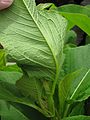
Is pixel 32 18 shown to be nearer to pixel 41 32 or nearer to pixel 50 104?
pixel 41 32

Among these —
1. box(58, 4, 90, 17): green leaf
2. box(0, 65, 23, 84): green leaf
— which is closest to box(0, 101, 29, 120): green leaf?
box(0, 65, 23, 84): green leaf

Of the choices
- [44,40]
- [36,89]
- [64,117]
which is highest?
[44,40]

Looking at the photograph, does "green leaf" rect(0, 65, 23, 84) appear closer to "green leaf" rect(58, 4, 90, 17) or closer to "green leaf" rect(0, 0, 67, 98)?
"green leaf" rect(0, 0, 67, 98)

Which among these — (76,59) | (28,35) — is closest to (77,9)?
(76,59)

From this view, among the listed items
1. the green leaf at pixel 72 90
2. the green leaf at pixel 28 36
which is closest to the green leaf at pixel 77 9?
the green leaf at pixel 72 90

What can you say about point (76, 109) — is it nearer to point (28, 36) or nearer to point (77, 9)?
point (28, 36)

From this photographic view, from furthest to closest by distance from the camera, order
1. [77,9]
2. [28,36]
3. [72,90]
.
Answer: [77,9]
[72,90]
[28,36]

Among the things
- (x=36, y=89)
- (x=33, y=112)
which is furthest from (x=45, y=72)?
(x=33, y=112)
